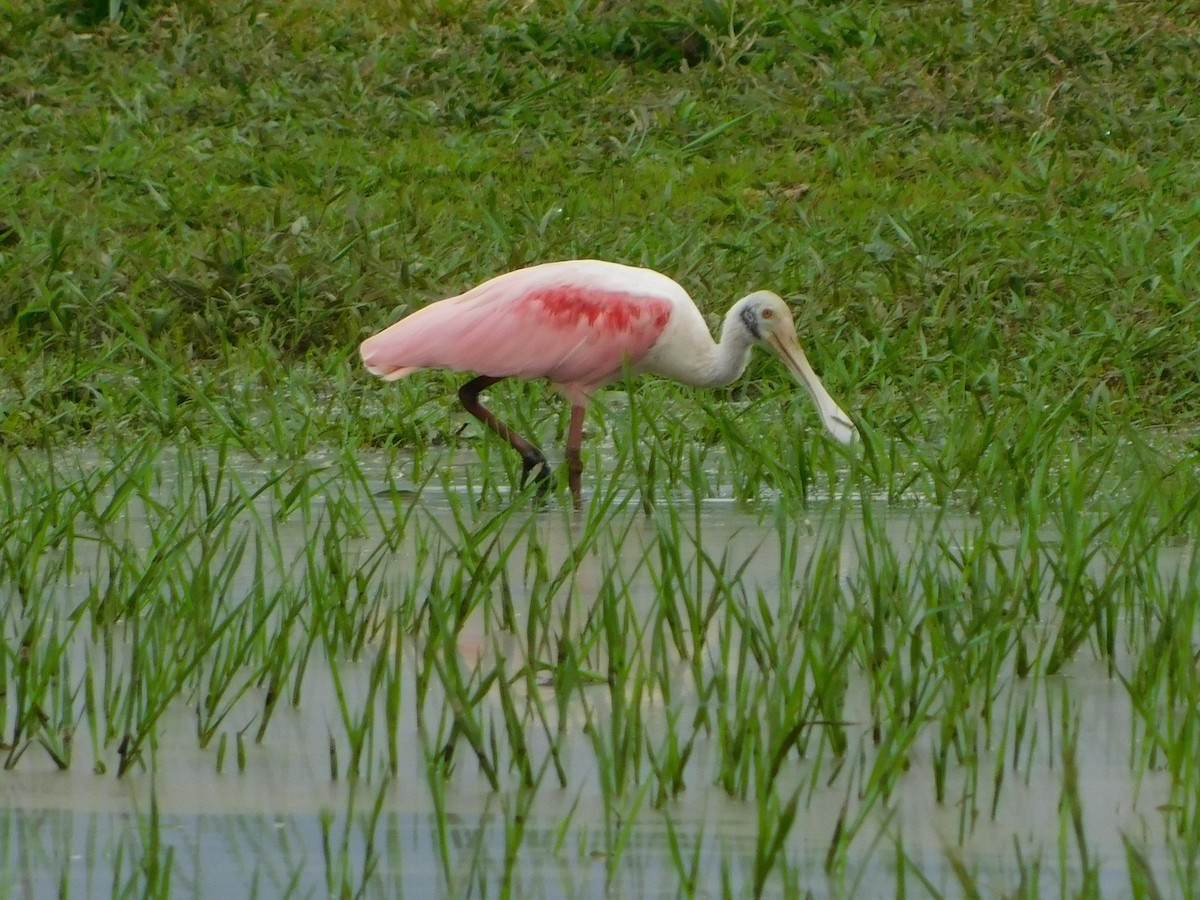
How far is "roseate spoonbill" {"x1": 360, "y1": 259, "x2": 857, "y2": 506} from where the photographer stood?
627 cm

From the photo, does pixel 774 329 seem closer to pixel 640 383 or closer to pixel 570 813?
pixel 640 383

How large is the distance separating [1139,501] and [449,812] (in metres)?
1.78

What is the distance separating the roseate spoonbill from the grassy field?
20 cm

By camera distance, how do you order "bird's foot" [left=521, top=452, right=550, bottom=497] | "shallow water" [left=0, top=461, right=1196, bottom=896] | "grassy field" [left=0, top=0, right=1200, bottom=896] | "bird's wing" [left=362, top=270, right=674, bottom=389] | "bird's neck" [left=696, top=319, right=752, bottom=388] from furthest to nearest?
"bird's neck" [left=696, top=319, right=752, bottom=388]
"bird's wing" [left=362, top=270, right=674, bottom=389]
"bird's foot" [left=521, top=452, right=550, bottom=497]
"grassy field" [left=0, top=0, right=1200, bottom=896]
"shallow water" [left=0, top=461, right=1196, bottom=896]

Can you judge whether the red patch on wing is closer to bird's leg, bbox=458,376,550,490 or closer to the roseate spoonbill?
the roseate spoonbill

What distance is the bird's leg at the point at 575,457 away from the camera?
5719 millimetres

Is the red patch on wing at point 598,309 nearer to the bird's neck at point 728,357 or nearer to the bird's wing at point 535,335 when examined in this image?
the bird's wing at point 535,335

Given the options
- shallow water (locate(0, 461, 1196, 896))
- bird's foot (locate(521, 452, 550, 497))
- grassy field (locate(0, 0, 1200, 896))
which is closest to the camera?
shallow water (locate(0, 461, 1196, 896))

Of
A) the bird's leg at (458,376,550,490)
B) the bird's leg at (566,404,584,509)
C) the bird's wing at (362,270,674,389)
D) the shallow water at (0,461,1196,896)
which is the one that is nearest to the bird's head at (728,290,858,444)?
the bird's wing at (362,270,674,389)

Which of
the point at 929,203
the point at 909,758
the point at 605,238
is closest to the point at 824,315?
the point at 605,238

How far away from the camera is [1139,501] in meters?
4.30

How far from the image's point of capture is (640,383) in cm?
720

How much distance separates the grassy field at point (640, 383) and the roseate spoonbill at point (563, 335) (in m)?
0.20

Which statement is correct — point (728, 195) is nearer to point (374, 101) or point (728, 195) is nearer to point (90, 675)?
point (374, 101)
